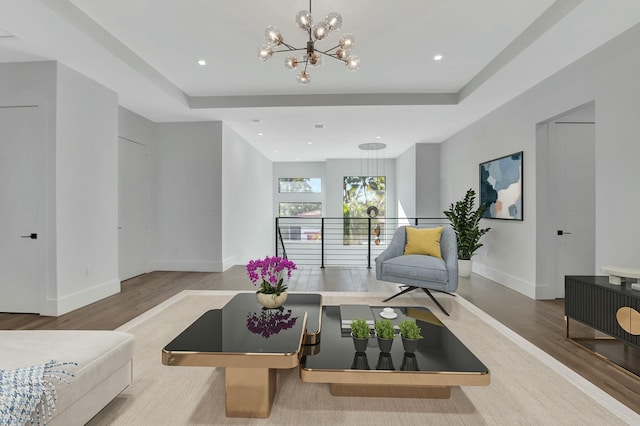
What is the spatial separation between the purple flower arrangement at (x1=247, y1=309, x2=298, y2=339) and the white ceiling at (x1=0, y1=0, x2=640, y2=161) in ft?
8.22

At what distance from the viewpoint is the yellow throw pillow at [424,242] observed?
373 cm

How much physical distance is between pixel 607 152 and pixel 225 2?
145 inches

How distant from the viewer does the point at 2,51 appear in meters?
2.96

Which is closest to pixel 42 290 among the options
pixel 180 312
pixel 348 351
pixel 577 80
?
pixel 180 312

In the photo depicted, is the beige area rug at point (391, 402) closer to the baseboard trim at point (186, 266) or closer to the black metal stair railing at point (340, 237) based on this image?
the baseboard trim at point (186, 266)

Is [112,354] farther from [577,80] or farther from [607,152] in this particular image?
[577,80]

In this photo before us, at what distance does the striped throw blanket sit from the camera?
1134 mm

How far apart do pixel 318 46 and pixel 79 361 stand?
325 cm

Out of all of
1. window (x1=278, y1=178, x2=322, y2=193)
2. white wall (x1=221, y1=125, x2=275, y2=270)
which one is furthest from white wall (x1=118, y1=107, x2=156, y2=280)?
window (x1=278, y1=178, x2=322, y2=193)

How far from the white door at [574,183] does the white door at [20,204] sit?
594 centimetres

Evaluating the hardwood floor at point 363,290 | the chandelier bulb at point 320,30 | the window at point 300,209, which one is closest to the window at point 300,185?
the window at point 300,209

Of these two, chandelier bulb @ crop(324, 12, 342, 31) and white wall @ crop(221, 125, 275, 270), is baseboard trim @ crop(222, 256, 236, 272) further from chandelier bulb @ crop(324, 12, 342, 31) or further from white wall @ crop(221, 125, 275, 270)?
chandelier bulb @ crop(324, 12, 342, 31)

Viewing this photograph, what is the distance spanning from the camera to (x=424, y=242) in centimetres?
379

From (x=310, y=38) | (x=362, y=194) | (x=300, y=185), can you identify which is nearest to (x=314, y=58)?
(x=310, y=38)
